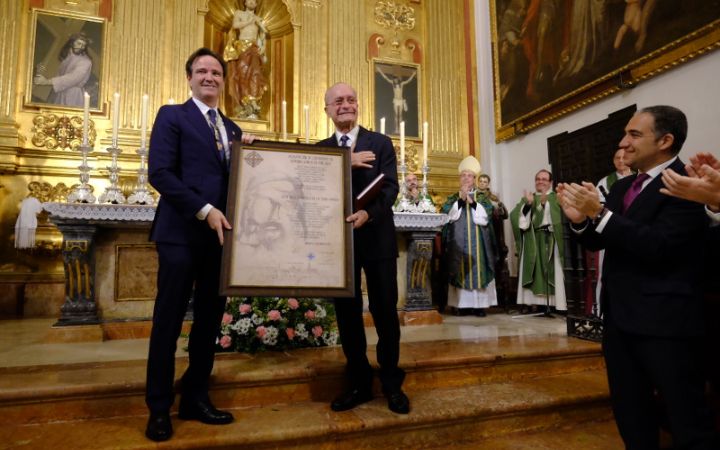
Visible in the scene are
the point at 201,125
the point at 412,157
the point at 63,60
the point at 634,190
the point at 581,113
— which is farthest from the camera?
the point at 412,157

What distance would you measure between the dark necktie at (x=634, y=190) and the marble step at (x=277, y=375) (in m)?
1.44

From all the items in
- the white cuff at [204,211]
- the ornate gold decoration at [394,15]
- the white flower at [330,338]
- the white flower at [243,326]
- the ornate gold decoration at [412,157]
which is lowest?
the white flower at [330,338]

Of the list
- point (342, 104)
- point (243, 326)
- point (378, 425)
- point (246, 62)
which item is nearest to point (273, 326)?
point (243, 326)

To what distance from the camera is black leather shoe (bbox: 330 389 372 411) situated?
241 cm

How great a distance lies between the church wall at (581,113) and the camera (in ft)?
14.9

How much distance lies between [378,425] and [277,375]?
26.9 inches

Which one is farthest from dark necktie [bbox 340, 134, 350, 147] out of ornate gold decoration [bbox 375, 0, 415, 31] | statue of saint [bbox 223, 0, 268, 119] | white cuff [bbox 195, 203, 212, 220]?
ornate gold decoration [bbox 375, 0, 415, 31]

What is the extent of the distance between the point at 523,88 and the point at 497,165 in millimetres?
Answer: 1295

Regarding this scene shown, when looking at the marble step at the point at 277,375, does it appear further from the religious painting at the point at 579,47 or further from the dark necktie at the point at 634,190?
the religious painting at the point at 579,47

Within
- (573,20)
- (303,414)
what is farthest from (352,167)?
(573,20)

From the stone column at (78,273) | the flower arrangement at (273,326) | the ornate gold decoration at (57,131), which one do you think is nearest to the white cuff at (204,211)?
the flower arrangement at (273,326)

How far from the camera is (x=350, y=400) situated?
7.98 ft

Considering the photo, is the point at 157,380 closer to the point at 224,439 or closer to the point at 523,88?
the point at 224,439

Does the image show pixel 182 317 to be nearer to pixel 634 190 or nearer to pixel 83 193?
pixel 634 190
